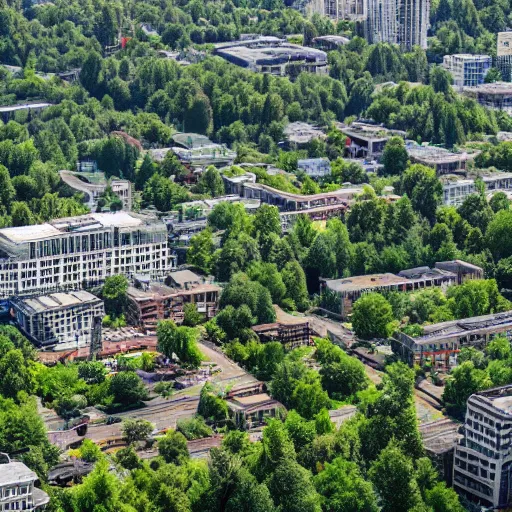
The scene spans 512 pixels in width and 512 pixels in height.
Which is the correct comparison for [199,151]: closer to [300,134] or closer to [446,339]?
[300,134]

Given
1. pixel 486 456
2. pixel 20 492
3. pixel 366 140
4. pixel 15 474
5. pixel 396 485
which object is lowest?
pixel 366 140

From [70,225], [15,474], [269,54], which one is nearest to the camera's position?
[15,474]

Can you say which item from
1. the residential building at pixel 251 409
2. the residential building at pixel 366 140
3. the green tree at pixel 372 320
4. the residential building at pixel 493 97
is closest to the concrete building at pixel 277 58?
the residential building at pixel 493 97

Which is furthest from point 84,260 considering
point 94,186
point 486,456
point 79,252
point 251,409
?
point 486,456

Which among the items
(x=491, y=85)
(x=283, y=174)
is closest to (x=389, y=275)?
(x=283, y=174)

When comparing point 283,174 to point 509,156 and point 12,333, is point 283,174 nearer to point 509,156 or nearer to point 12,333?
point 509,156

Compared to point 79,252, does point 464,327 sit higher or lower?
lower
